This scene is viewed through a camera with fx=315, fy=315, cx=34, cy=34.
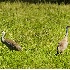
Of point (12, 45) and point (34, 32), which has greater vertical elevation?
point (12, 45)

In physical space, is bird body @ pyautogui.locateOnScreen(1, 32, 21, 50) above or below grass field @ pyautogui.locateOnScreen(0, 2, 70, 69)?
above

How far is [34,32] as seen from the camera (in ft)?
49.4

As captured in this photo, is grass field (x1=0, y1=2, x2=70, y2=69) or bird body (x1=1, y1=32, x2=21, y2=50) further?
bird body (x1=1, y1=32, x2=21, y2=50)

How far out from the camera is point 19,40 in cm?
1359

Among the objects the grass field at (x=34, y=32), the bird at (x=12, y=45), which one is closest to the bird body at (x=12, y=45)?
the bird at (x=12, y=45)

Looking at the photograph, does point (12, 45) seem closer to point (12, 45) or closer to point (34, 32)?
point (12, 45)

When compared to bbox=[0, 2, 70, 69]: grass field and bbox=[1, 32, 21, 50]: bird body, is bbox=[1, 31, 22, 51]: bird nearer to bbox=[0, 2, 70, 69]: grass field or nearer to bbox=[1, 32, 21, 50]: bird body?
bbox=[1, 32, 21, 50]: bird body

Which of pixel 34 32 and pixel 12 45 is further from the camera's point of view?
pixel 34 32

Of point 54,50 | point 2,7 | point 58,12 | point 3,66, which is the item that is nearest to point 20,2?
→ point 2,7

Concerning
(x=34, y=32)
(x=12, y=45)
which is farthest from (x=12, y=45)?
Answer: (x=34, y=32)

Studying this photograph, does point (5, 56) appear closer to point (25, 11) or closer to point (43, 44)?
point (43, 44)

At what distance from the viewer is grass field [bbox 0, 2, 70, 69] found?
11.2 metres

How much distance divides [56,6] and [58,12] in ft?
4.64

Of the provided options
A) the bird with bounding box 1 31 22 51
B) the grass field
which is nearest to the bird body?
the bird with bounding box 1 31 22 51
